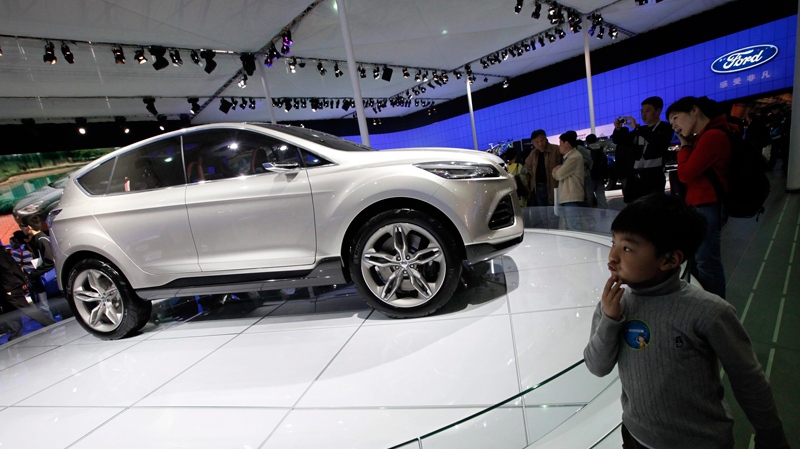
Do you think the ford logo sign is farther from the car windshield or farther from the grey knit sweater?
the grey knit sweater

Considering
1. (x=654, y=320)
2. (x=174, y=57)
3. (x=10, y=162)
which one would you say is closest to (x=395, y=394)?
(x=654, y=320)

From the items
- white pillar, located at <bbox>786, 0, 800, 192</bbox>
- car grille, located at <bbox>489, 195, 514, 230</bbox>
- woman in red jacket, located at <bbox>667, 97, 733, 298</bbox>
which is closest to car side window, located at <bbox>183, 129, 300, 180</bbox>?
car grille, located at <bbox>489, 195, 514, 230</bbox>

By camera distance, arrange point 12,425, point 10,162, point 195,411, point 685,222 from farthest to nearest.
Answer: point 10,162, point 12,425, point 195,411, point 685,222

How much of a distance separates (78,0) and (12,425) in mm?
5927

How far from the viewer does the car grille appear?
7.82 ft

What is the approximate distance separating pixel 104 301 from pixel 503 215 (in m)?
3.22

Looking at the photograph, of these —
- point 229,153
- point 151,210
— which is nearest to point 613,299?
point 229,153

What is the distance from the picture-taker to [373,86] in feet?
41.6

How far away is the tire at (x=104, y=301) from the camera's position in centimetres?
286

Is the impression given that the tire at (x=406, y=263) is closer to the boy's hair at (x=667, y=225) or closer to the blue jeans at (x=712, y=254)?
the blue jeans at (x=712, y=254)

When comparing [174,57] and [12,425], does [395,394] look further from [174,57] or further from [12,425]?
[174,57]

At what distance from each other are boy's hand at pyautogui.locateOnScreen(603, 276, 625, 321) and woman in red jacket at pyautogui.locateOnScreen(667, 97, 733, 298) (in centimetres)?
164

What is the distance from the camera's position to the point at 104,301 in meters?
2.92

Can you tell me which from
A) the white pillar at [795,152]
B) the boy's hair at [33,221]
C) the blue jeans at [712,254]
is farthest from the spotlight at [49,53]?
the white pillar at [795,152]
